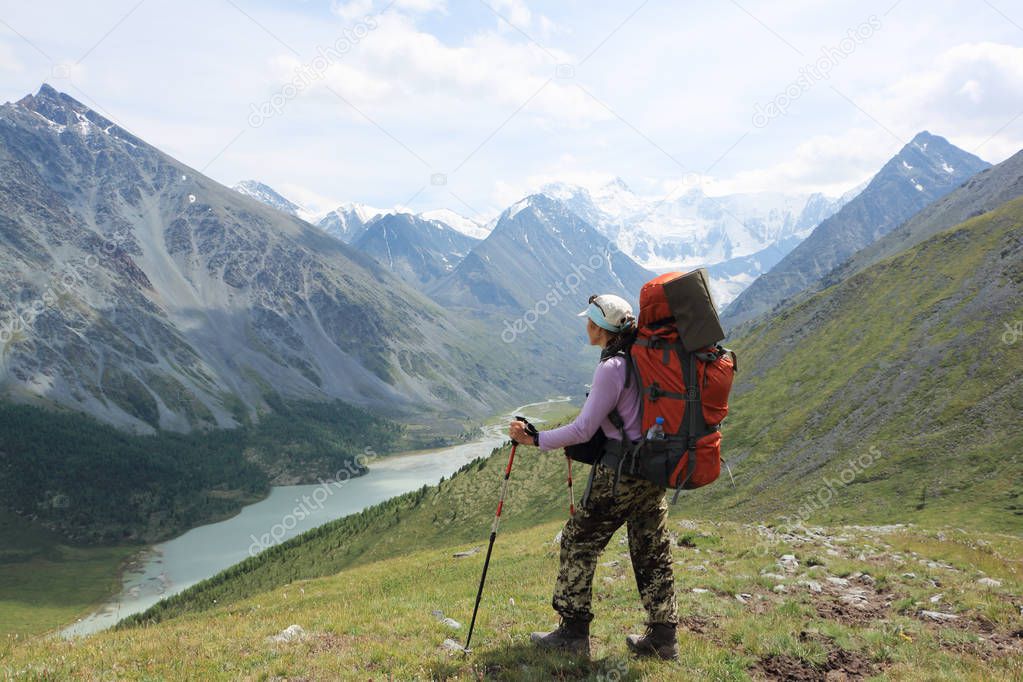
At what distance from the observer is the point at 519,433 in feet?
27.8

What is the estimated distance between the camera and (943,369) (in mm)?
56625

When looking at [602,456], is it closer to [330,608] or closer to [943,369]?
[330,608]

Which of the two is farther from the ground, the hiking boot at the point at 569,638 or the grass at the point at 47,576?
the hiking boot at the point at 569,638

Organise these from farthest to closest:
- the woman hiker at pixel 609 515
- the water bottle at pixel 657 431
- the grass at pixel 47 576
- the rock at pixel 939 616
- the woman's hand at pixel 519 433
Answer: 1. the grass at pixel 47 576
2. the rock at pixel 939 616
3. the woman's hand at pixel 519 433
4. the woman hiker at pixel 609 515
5. the water bottle at pixel 657 431

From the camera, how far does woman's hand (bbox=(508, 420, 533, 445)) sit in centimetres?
826

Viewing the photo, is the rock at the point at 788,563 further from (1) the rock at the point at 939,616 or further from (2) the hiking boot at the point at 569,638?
(2) the hiking boot at the point at 569,638

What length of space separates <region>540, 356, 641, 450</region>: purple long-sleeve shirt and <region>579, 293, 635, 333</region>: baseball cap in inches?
21.9

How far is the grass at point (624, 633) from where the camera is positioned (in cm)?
830

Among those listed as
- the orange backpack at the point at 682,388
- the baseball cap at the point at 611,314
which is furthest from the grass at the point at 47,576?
the orange backpack at the point at 682,388

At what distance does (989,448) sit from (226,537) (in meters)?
172

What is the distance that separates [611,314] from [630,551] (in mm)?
3683

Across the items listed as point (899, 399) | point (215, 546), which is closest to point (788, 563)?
point (899, 399)

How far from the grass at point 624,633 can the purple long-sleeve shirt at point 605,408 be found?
3331 millimetres

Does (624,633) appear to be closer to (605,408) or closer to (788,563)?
(605,408)
